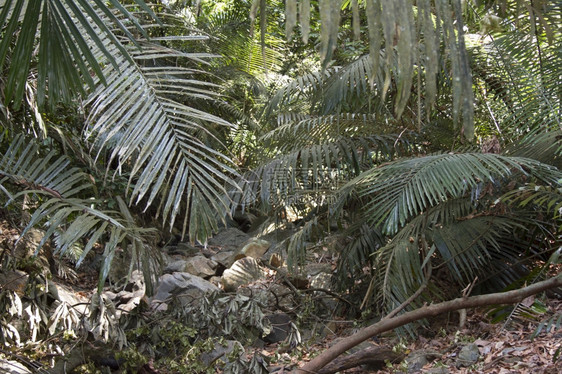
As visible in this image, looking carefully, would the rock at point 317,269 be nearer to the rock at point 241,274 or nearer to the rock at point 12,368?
the rock at point 241,274

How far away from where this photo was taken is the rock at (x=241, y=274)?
17.1 feet

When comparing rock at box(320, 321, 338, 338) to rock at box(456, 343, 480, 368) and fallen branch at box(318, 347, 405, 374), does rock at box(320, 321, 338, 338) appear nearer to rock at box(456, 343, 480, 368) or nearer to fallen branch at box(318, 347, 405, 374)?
fallen branch at box(318, 347, 405, 374)

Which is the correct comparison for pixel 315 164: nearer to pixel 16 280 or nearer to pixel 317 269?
pixel 317 269

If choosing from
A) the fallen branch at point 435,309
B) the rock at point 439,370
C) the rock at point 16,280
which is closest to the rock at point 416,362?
the rock at point 439,370

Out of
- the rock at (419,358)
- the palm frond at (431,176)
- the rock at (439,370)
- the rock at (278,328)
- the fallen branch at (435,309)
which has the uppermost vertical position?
the palm frond at (431,176)

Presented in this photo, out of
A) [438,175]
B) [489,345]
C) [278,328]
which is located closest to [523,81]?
[438,175]

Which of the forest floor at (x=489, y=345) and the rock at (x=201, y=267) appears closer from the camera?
the forest floor at (x=489, y=345)

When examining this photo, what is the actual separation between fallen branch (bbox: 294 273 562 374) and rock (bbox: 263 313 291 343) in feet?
4.78

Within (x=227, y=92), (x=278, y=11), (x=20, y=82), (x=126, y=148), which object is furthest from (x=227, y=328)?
(x=278, y=11)

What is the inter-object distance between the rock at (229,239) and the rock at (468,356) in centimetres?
409

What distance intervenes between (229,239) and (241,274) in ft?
5.98

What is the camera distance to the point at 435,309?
2361 millimetres

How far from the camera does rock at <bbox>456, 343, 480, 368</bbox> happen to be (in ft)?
9.62

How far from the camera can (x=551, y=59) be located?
373cm
